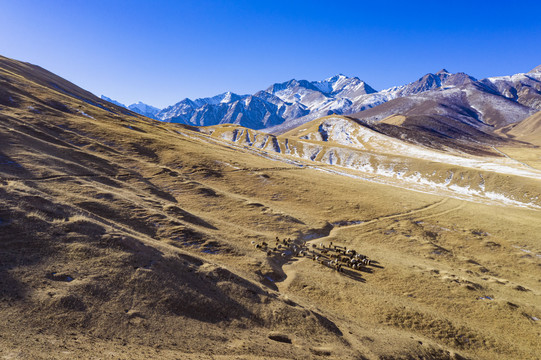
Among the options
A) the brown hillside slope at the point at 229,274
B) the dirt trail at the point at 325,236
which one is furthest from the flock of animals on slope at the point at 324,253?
the dirt trail at the point at 325,236

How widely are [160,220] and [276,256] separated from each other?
15.8m

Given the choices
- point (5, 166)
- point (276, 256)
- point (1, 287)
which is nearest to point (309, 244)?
point (276, 256)

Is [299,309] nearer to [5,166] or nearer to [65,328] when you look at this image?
[65,328]

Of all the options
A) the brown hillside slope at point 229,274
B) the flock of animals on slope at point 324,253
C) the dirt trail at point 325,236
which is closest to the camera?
the brown hillside slope at point 229,274

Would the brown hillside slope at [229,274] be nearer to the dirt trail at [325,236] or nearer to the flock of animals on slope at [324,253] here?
the dirt trail at [325,236]

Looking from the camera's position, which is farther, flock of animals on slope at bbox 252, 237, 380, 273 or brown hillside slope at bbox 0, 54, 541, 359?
flock of animals on slope at bbox 252, 237, 380, 273

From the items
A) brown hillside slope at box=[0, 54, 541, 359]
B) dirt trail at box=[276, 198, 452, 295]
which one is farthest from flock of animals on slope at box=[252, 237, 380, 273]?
dirt trail at box=[276, 198, 452, 295]

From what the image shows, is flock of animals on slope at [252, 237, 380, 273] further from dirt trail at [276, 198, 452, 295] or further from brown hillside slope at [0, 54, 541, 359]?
dirt trail at [276, 198, 452, 295]

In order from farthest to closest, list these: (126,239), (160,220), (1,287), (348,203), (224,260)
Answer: (348,203) < (160,220) < (224,260) < (126,239) < (1,287)

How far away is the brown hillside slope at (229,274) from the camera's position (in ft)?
52.3

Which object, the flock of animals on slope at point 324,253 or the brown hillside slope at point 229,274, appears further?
the flock of animals on slope at point 324,253

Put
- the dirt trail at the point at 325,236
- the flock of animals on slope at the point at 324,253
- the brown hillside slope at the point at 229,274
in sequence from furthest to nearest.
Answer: the flock of animals on slope at the point at 324,253
the dirt trail at the point at 325,236
the brown hillside slope at the point at 229,274

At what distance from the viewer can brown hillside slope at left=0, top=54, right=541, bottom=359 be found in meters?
15.9

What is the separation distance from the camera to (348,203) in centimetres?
5572
